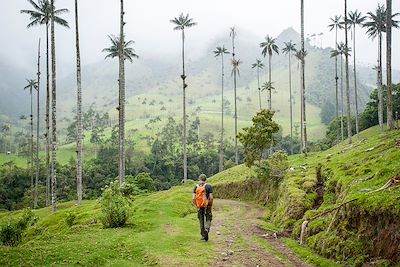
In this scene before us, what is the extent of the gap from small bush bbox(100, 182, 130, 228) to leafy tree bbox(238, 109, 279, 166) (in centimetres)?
2173

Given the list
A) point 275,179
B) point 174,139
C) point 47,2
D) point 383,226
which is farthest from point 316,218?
point 174,139

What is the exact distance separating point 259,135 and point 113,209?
22.2 metres

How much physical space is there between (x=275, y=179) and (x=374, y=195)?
19.9 m

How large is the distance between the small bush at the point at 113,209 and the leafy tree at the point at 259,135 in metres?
21.7

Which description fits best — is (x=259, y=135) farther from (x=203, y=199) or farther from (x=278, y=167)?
(x=203, y=199)

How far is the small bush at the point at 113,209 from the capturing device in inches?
675

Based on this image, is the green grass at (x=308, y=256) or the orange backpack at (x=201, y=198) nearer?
the green grass at (x=308, y=256)

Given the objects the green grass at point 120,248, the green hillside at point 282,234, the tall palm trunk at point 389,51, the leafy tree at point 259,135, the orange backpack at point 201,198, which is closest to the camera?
the green hillside at point 282,234

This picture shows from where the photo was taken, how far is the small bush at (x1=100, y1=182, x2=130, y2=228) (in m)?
17.2

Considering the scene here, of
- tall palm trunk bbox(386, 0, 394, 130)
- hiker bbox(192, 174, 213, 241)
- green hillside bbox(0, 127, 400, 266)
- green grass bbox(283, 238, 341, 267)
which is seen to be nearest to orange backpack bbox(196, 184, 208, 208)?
hiker bbox(192, 174, 213, 241)

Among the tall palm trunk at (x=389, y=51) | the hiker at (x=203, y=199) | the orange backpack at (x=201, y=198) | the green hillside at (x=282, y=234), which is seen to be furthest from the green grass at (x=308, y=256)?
the tall palm trunk at (x=389, y=51)

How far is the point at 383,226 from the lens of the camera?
1137 cm

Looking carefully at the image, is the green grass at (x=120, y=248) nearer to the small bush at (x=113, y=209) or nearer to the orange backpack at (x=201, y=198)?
the small bush at (x=113, y=209)

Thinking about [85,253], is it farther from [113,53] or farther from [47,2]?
[113,53]
